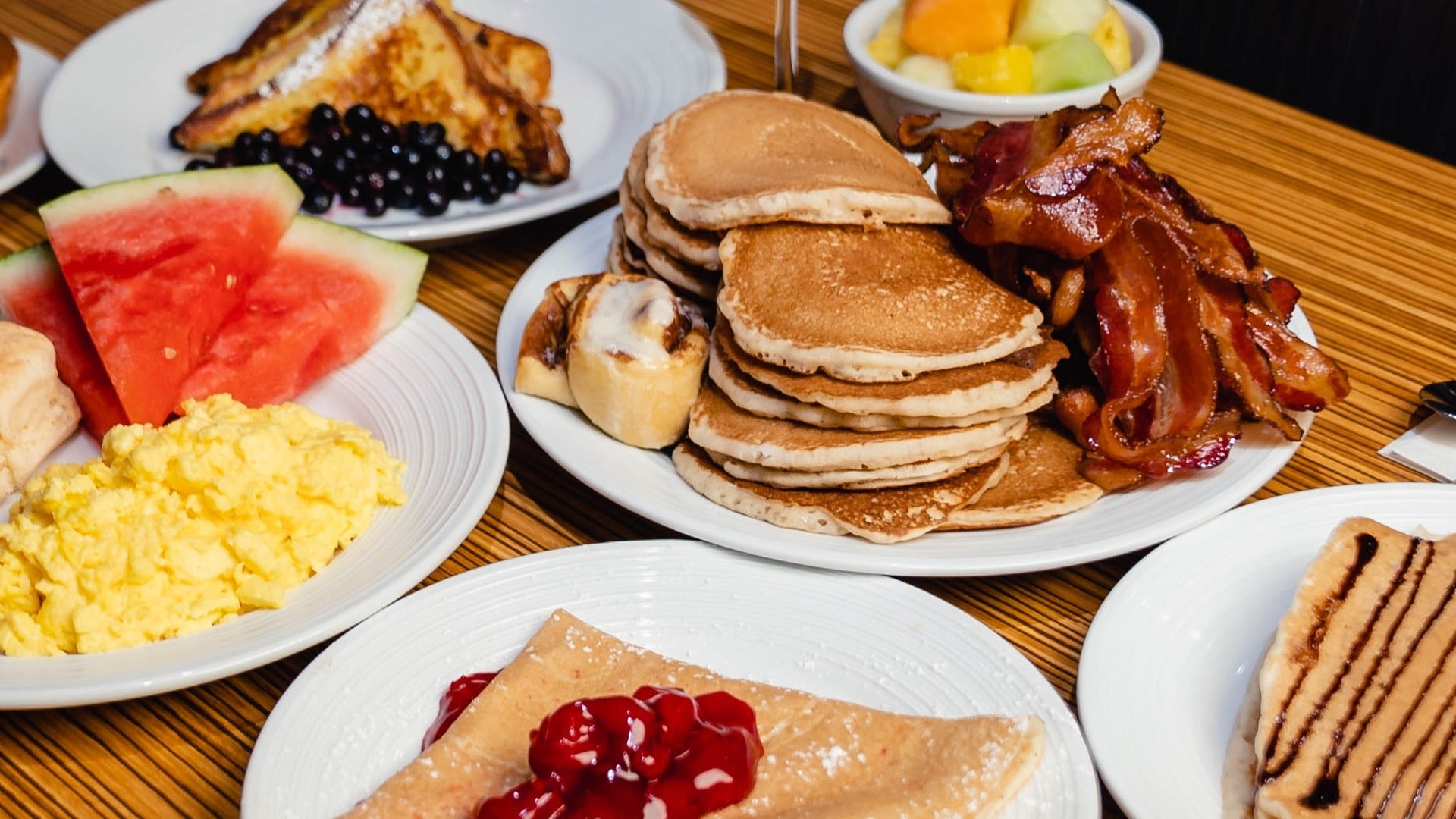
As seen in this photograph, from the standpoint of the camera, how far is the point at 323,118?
299 centimetres

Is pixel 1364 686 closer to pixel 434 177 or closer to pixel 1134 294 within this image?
pixel 1134 294

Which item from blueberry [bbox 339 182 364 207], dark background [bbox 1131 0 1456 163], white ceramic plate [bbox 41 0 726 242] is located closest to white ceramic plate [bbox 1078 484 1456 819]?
white ceramic plate [bbox 41 0 726 242]

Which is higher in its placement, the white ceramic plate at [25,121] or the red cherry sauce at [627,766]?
the red cherry sauce at [627,766]

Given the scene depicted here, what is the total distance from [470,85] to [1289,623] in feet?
7.29

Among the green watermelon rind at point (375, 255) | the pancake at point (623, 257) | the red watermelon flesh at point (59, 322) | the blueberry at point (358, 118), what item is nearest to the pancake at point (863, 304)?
the pancake at point (623, 257)

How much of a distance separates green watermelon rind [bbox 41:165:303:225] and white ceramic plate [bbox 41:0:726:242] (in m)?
0.21

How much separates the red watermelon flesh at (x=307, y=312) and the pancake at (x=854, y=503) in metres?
0.75

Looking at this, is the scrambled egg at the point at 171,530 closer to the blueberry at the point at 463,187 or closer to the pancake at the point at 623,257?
the pancake at the point at 623,257

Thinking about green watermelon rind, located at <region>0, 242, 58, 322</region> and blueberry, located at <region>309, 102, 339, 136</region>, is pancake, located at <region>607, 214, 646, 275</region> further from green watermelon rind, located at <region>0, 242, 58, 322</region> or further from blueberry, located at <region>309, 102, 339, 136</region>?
green watermelon rind, located at <region>0, 242, 58, 322</region>

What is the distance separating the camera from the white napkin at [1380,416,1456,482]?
7.29 ft

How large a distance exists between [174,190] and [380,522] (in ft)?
3.22

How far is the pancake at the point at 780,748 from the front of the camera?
4.83 feet

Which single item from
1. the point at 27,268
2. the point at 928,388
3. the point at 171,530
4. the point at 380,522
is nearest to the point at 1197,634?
the point at 928,388

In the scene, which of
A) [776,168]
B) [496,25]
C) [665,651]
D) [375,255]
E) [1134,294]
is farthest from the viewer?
[496,25]
